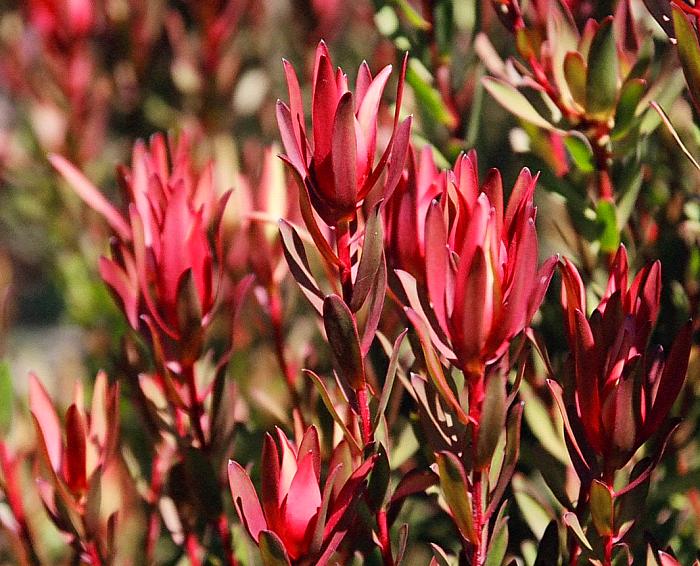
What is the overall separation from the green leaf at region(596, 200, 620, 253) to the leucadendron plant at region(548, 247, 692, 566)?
0.30 feet

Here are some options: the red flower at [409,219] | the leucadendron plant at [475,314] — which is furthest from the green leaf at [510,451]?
the red flower at [409,219]

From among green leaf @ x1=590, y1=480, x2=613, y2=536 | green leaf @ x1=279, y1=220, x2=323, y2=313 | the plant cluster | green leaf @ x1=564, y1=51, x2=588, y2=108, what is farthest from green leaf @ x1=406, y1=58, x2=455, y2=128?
green leaf @ x1=590, y1=480, x2=613, y2=536

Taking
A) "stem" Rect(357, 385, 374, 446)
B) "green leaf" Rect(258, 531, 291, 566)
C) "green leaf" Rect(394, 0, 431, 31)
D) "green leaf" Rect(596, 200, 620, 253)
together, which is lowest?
"green leaf" Rect(258, 531, 291, 566)

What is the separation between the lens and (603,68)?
1.80ft

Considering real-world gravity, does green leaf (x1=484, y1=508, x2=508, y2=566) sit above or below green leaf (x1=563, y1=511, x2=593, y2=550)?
below

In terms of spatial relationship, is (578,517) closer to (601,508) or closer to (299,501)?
(601,508)

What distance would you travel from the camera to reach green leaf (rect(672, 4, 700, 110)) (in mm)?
461

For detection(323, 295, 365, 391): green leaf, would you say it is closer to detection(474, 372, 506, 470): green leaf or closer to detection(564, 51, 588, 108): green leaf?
detection(474, 372, 506, 470): green leaf

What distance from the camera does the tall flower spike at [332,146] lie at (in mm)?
435

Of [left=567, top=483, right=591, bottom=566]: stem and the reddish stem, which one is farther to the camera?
the reddish stem

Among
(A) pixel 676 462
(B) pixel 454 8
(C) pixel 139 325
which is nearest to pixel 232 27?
(B) pixel 454 8

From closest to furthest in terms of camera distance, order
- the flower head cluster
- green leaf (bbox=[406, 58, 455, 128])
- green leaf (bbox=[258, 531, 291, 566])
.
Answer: green leaf (bbox=[258, 531, 291, 566]), the flower head cluster, green leaf (bbox=[406, 58, 455, 128])

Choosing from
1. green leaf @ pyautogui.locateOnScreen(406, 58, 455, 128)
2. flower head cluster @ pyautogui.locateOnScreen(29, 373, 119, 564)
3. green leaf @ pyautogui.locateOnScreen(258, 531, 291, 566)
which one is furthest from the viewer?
green leaf @ pyautogui.locateOnScreen(406, 58, 455, 128)

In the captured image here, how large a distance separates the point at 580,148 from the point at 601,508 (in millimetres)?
237
